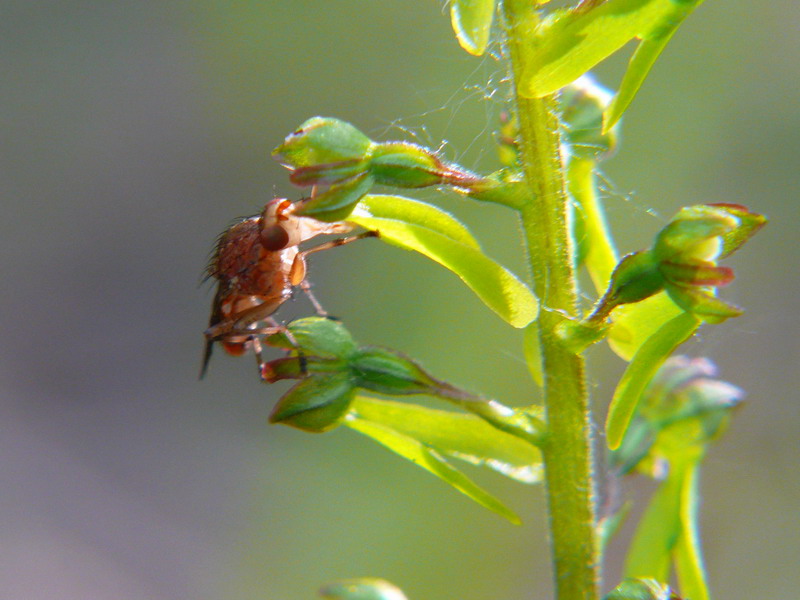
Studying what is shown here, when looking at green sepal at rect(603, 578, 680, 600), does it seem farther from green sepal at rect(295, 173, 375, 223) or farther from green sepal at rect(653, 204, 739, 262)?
green sepal at rect(295, 173, 375, 223)

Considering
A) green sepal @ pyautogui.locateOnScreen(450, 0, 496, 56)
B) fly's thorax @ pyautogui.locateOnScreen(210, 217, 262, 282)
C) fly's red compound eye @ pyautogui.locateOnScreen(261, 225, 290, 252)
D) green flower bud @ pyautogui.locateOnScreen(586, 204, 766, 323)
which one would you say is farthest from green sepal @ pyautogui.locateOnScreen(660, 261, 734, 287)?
fly's thorax @ pyautogui.locateOnScreen(210, 217, 262, 282)

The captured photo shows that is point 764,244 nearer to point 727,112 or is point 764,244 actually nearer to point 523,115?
point 727,112

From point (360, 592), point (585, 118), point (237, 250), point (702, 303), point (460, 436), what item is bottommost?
point (360, 592)

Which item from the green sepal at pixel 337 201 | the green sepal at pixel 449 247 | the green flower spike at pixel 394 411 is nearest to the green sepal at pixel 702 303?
the green sepal at pixel 449 247

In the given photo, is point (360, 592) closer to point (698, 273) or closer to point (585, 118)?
point (698, 273)

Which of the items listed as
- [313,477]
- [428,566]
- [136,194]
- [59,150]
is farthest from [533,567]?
[59,150]

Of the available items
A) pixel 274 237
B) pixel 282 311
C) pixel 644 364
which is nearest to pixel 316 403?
pixel 274 237
